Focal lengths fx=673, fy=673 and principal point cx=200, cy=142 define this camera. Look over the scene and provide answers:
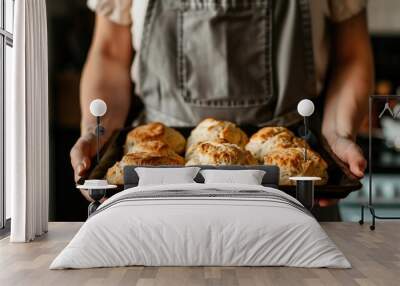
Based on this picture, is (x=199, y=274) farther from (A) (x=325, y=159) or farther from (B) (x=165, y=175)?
(A) (x=325, y=159)

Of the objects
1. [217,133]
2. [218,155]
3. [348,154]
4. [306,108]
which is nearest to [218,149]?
[218,155]

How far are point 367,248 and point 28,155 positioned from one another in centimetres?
237

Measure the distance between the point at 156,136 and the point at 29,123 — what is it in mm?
1001

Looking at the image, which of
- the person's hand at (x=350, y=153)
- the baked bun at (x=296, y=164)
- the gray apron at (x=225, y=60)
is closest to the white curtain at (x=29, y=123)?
the gray apron at (x=225, y=60)

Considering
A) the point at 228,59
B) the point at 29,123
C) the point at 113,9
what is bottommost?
the point at 29,123

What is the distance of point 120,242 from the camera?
139 inches

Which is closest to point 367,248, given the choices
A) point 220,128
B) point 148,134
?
point 220,128

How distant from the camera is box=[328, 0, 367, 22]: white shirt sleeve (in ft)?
18.1

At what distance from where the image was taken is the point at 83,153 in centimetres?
538

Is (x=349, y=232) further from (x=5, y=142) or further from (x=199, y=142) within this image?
(x=5, y=142)

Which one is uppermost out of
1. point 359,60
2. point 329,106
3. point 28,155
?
point 359,60

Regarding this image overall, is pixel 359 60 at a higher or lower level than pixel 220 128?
higher

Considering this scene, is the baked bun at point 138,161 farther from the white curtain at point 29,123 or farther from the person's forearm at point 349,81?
the person's forearm at point 349,81

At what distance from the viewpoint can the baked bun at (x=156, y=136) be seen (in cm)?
520
